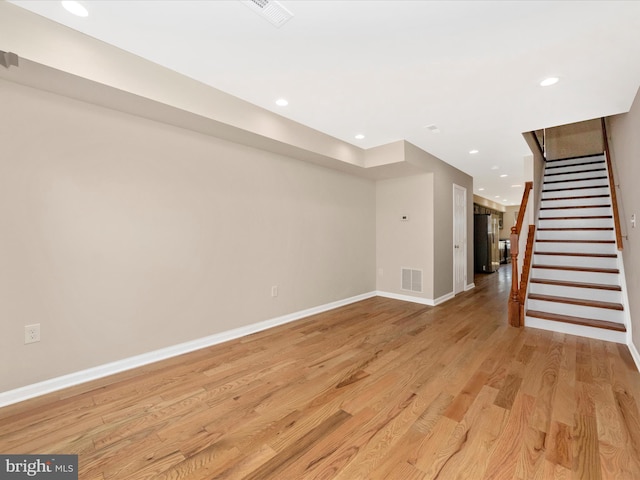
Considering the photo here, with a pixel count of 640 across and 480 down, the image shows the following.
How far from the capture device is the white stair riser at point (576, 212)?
4523mm

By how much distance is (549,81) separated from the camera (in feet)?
7.99

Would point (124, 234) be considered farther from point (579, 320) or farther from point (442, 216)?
point (579, 320)

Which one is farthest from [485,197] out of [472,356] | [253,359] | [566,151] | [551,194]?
[253,359]

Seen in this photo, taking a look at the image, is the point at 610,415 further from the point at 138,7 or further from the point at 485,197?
the point at 485,197

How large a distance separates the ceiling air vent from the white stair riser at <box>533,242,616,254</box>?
192 inches

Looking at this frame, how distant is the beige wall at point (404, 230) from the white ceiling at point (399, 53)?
5.63ft

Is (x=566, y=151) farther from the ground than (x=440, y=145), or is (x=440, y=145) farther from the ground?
(x=566, y=151)

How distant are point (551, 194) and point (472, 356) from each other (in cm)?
457

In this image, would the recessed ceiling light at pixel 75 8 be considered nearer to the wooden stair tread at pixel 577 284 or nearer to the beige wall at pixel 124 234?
the beige wall at pixel 124 234

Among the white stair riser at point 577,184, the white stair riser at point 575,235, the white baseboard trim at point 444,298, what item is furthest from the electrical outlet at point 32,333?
the white stair riser at point 577,184

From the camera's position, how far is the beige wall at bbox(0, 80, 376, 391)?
2.03m

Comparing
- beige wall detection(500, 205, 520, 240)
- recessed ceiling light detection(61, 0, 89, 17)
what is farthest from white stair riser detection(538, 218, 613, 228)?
beige wall detection(500, 205, 520, 240)

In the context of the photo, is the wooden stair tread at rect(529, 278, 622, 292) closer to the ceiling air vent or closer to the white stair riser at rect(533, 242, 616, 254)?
the white stair riser at rect(533, 242, 616, 254)

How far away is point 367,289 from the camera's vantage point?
5.14 metres
